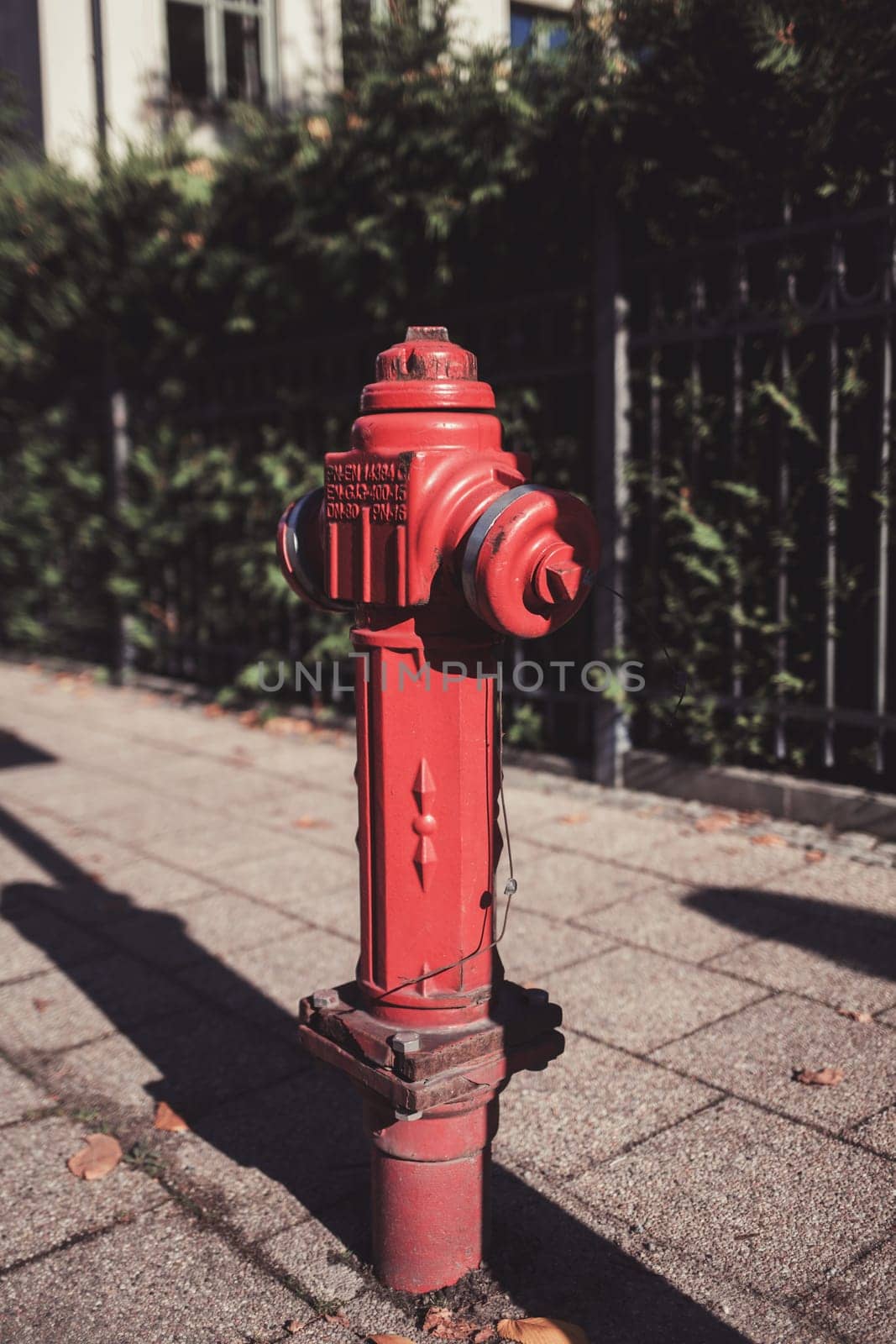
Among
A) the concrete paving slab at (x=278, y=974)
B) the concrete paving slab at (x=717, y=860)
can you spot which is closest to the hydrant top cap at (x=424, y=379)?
the concrete paving slab at (x=278, y=974)

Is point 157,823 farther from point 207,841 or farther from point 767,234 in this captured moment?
point 767,234

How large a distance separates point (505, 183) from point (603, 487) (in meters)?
1.50

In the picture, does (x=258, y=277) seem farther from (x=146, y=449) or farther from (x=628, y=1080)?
(x=628, y=1080)

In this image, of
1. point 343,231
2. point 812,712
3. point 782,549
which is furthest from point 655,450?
point 343,231

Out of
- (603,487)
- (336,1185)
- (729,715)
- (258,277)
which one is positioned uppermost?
(258,277)

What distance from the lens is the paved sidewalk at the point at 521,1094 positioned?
7.98 feet

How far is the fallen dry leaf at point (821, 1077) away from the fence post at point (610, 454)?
2725 mm

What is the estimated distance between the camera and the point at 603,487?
227 inches

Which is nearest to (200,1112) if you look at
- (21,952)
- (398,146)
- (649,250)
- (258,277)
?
(21,952)

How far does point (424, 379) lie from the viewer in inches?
92.4

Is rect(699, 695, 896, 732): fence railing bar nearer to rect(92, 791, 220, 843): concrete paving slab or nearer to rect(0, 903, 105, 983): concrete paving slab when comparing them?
rect(92, 791, 220, 843): concrete paving slab

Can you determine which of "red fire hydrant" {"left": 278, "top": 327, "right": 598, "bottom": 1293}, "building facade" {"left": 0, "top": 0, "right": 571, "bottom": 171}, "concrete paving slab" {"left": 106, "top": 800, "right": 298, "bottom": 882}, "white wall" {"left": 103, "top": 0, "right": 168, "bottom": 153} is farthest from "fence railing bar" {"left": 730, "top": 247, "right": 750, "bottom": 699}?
"white wall" {"left": 103, "top": 0, "right": 168, "bottom": 153}

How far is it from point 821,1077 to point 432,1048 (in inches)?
51.8

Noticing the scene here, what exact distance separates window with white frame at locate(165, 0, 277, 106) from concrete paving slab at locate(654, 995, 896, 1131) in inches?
471
